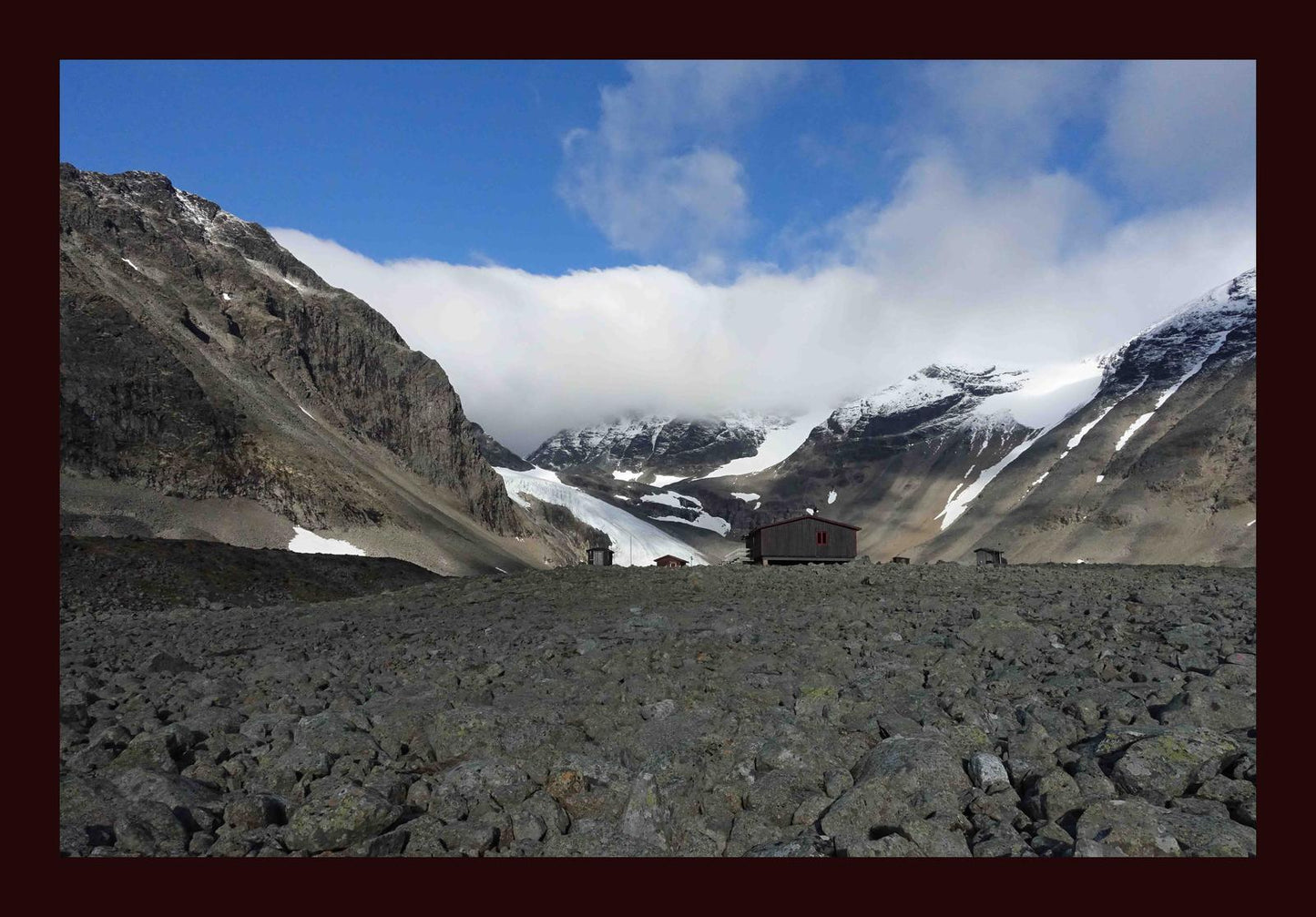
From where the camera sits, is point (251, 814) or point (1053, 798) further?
point (251, 814)

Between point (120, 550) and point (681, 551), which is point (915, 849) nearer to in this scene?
point (120, 550)

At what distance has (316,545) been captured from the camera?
70938mm


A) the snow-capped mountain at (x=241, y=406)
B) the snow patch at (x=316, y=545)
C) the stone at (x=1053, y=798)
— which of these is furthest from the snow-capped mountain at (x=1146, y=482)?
the stone at (x=1053, y=798)

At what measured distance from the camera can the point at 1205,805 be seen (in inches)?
249

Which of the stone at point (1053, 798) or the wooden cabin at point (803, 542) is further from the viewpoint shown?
the wooden cabin at point (803, 542)

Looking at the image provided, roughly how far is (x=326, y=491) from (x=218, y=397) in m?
14.2

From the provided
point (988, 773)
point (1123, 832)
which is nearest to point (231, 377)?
point (988, 773)

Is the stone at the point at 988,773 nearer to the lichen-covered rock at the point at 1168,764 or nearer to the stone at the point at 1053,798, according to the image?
the stone at the point at 1053,798

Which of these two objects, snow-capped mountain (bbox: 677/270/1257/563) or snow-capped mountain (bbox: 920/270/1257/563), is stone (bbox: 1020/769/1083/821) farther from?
snow-capped mountain (bbox: 677/270/1257/563)

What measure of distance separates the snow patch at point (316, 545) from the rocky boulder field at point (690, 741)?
5647cm

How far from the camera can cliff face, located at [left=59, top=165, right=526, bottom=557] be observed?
68.9m

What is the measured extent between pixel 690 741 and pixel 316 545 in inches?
2716

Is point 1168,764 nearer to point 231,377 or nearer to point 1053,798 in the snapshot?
point 1053,798

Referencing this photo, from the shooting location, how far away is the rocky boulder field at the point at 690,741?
6.57 m
